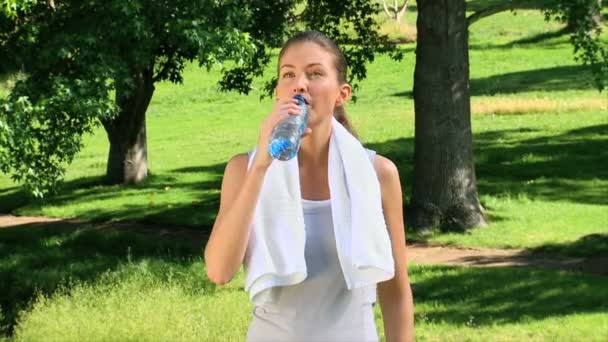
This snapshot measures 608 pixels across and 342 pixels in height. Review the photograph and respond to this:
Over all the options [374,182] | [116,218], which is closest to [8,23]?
[116,218]

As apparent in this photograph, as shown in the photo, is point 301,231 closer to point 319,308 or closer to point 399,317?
point 319,308

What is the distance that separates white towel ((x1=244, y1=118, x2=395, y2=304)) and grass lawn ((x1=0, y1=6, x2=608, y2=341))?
7.31 meters

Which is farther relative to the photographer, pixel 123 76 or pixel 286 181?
pixel 123 76

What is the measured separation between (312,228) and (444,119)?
1529 centimetres

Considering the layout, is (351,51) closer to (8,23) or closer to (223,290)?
(8,23)

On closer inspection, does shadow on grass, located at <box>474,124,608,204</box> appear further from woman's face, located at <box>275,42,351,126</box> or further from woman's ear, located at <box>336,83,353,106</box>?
Result: woman's face, located at <box>275,42,351,126</box>

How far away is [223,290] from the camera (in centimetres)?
1422

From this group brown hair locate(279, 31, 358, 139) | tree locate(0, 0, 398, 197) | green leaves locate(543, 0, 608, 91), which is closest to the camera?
brown hair locate(279, 31, 358, 139)

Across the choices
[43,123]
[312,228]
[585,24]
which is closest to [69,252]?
[43,123]

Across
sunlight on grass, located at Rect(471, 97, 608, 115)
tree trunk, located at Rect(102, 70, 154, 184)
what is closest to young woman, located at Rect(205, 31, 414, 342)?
tree trunk, located at Rect(102, 70, 154, 184)

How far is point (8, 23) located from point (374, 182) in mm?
15335

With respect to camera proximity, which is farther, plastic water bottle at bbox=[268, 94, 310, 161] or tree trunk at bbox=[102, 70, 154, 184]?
tree trunk at bbox=[102, 70, 154, 184]

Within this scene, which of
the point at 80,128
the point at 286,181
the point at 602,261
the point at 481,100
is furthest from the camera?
the point at 481,100

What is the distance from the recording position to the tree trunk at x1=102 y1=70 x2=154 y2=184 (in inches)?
922
